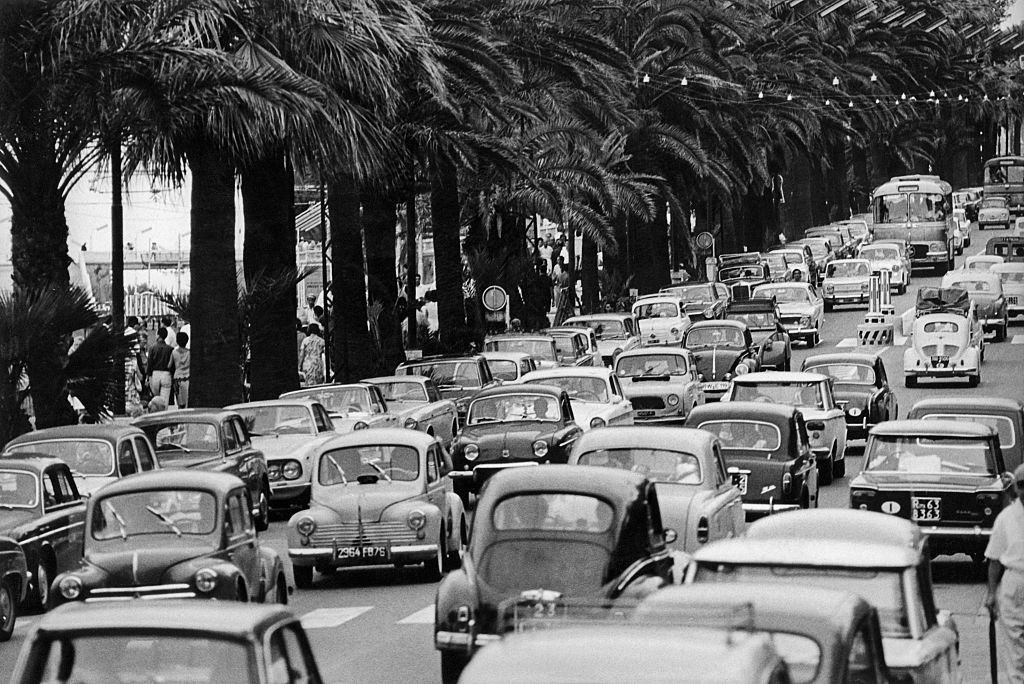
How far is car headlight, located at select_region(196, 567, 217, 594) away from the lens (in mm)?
14484

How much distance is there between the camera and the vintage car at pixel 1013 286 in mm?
53062

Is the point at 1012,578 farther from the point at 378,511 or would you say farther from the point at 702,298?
the point at 702,298

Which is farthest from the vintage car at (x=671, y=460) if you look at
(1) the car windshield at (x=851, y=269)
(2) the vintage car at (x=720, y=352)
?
(1) the car windshield at (x=851, y=269)

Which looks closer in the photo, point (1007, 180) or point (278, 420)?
point (278, 420)

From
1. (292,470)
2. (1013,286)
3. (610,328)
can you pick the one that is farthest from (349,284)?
(1013,286)

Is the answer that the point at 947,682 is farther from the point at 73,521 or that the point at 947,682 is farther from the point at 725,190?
the point at 725,190

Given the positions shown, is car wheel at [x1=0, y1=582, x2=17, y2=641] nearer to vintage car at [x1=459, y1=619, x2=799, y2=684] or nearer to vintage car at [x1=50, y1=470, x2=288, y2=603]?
vintage car at [x1=50, y1=470, x2=288, y2=603]

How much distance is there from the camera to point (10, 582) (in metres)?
16.0

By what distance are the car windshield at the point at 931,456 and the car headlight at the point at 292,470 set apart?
8798 millimetres

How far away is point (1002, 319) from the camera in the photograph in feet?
161

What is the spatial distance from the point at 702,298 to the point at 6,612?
39.2 m

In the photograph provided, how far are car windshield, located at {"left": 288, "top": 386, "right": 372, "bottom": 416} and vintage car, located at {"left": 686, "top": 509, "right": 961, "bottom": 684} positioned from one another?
18041mm

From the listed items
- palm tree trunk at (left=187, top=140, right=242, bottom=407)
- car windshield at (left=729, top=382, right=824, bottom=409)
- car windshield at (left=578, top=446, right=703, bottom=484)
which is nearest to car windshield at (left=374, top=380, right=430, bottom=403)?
palm tree trunk at (left=187, top=140, right=242, bottom=407)

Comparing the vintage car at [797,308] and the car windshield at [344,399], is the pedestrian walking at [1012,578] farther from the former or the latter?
the vintage car at [797,308]
